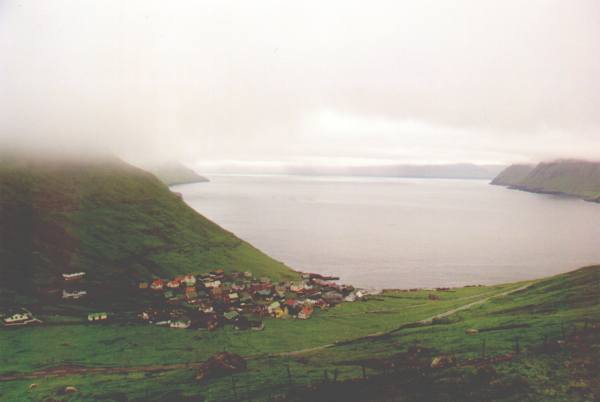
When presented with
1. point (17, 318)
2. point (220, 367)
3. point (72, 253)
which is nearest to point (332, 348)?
point (220, 367)

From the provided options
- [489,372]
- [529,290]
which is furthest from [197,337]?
[529,290]

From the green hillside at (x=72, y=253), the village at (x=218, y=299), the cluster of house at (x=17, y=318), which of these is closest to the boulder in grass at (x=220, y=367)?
the village at (x=218, y=299)

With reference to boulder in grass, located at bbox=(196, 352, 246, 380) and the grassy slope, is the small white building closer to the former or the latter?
the grassy slope

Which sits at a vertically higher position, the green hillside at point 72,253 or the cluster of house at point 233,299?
the green hillside at point 72,253

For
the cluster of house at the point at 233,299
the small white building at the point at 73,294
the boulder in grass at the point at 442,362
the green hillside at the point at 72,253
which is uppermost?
the green hillside at the point at 72,253

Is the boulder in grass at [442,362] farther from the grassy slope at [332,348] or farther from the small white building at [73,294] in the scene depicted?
the small white building at [73,294]
